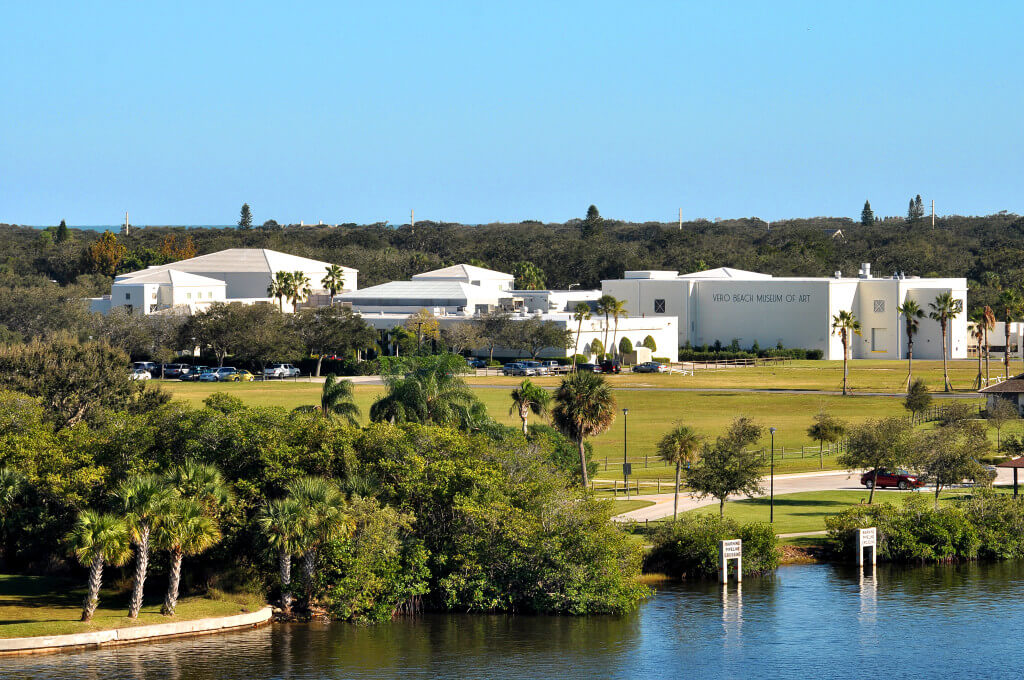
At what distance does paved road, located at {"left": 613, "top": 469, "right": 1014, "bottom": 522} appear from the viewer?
53.6 meters

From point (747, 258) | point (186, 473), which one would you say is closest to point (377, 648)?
point (186, 473)

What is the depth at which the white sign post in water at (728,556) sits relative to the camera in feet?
152

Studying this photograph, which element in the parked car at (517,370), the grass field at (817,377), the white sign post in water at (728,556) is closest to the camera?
the white sign post in water at (728,556)

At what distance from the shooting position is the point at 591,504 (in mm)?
43719

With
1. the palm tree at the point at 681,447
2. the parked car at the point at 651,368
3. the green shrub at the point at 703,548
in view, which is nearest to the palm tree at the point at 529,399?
the palm tree at the point at 681,447

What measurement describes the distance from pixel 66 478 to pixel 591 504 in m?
15.8

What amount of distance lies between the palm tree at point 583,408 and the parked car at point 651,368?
2613 inches

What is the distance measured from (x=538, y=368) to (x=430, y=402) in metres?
68.3

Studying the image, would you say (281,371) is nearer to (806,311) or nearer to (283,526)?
(806,311)

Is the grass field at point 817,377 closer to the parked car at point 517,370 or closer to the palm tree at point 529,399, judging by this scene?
the parked car at point 517,370

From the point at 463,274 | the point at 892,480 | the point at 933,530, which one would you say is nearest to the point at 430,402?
the point at 933,530

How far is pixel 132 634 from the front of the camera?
1499 inches

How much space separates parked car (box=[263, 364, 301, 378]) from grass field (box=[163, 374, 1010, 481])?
7.28 m

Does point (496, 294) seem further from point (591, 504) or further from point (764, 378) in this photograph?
point (591, 504)
